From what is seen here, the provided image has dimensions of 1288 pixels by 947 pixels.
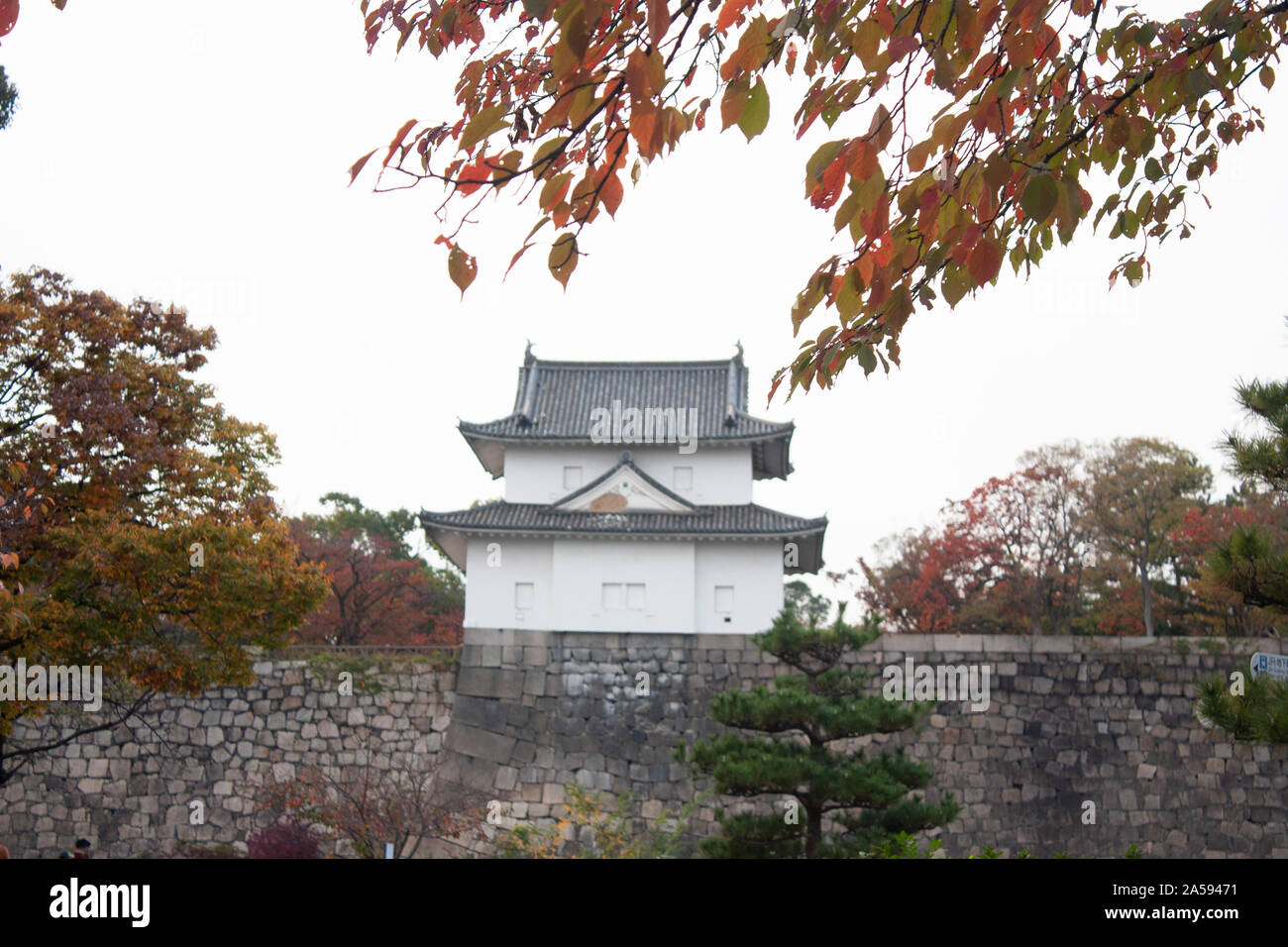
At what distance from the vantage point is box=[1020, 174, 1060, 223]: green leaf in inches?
97.3

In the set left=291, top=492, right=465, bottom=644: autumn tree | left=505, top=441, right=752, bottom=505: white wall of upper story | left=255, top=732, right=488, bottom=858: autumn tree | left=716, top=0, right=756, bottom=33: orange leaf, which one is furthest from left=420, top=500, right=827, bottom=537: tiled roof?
left=716, top=0, right=756, bottom=33: orange leaf

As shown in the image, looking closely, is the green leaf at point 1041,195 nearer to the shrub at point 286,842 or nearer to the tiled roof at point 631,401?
the shrub at point 286,842

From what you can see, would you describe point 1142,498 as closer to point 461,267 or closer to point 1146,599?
point 1146,599

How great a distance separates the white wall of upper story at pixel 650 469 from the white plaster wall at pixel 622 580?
4.61ft

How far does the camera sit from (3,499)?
375 inches

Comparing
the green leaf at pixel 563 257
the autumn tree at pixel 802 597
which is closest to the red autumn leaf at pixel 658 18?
the green leaf at pixel 563 257

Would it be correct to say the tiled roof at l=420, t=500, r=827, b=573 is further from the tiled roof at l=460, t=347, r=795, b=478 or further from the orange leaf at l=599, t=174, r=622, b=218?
the orange leaf at l=599, t=174, r=622, b=218

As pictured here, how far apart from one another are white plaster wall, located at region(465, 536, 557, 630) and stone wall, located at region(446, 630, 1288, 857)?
1.72ft

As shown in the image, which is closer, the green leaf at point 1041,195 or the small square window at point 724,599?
the green leaf at point 1041,195

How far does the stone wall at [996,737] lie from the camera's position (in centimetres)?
1652

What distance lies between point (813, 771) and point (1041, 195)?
357 inches

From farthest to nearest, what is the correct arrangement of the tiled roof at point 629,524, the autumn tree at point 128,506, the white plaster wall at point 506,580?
the white plaster wall at point 506,580
the tiled roof at point 629,524
the autumn tree at point 128,506

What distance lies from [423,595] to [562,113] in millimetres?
23743
